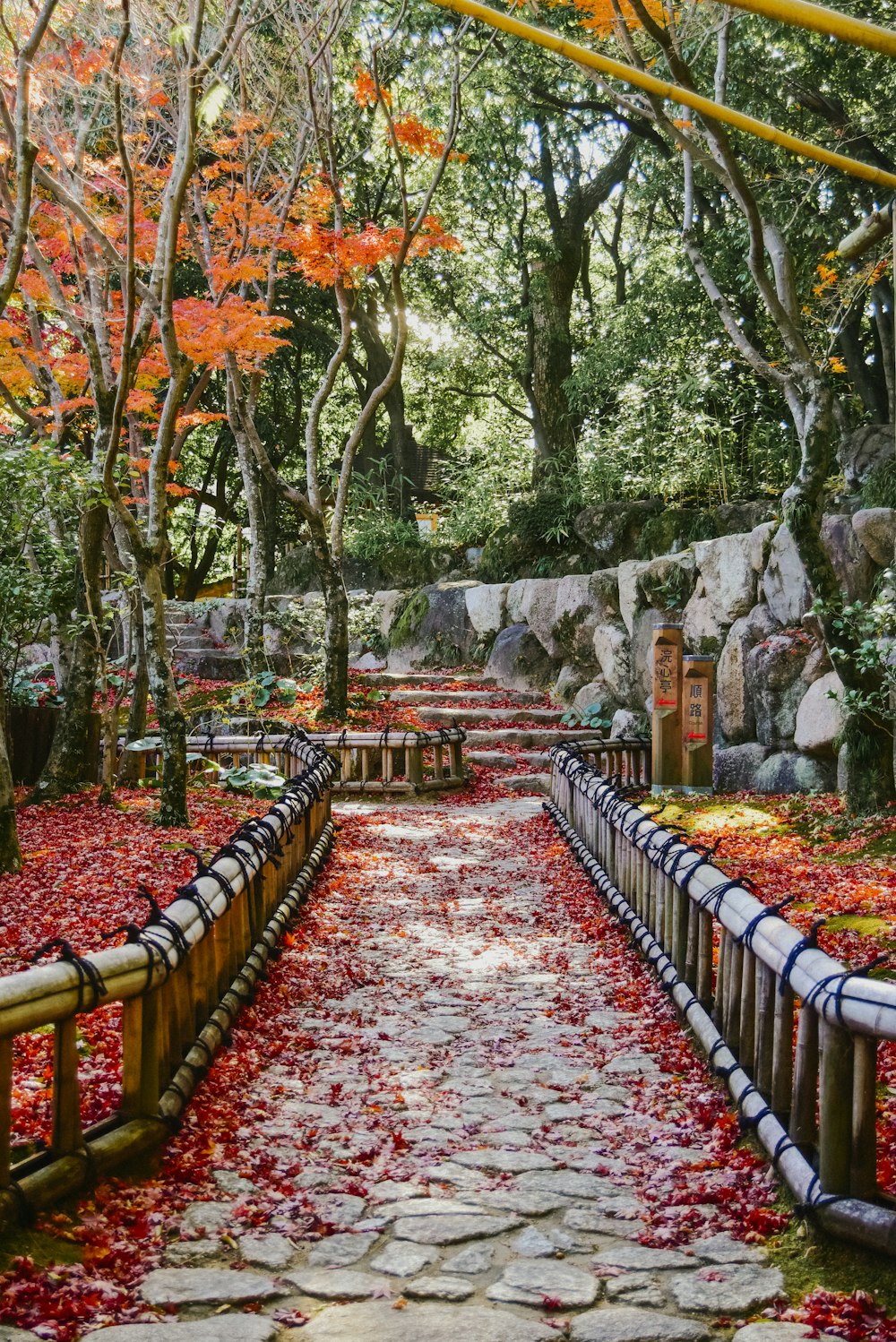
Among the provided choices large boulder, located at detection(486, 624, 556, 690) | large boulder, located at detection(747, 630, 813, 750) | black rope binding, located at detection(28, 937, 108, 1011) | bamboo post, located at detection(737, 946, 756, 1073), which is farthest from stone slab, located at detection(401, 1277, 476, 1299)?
large boulder, located at detection(486, 624, 556, 690)

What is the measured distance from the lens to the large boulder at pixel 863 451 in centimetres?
1195

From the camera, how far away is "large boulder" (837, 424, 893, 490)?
39.2 feet

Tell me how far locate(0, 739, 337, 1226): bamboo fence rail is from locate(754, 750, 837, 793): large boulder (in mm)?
6384

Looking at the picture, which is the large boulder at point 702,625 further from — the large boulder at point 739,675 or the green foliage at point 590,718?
the green foliage at point 590,718

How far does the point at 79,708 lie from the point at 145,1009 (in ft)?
21.3

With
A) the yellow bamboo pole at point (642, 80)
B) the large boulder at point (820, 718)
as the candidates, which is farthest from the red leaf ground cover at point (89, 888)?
the large boulder at point (820, 718)

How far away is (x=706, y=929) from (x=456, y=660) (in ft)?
46.1

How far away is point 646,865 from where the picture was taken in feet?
18.5

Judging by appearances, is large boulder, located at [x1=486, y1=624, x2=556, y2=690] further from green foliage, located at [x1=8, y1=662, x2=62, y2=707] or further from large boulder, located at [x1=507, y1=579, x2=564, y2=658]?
green foliage, located at [x1=8, y1=662, x2=62, y2=707]

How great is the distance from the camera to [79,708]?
30.9 feet

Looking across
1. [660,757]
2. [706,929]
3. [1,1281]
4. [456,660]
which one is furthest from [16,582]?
[456,660]

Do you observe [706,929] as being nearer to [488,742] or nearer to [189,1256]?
[189,1256]

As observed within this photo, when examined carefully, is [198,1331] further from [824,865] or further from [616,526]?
[616,526]

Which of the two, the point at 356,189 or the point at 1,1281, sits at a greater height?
the point at 356,189
